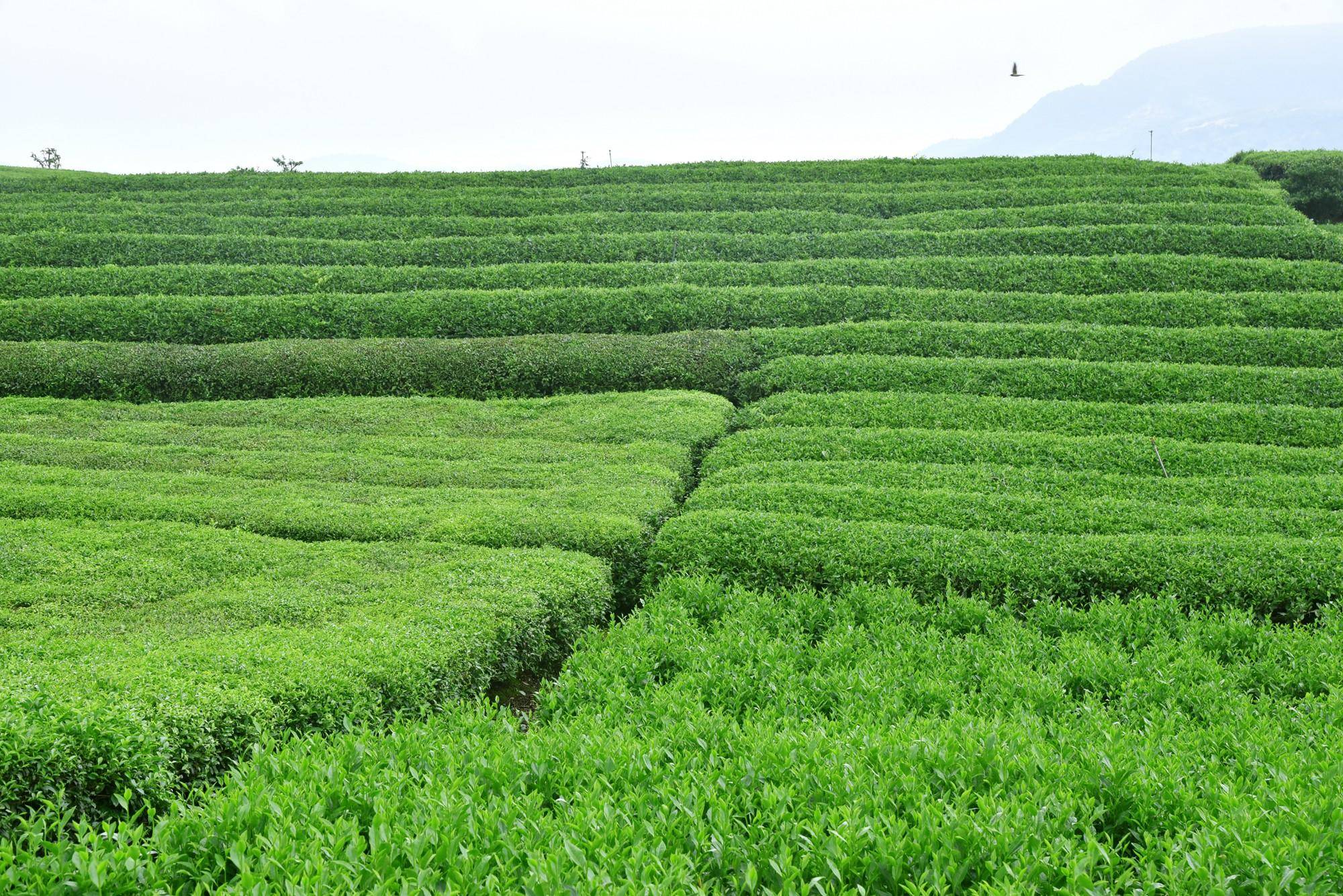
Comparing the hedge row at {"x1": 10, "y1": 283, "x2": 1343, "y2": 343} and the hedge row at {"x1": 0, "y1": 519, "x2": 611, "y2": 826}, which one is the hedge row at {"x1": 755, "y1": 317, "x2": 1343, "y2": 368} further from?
the hedge row at {"x1": 0, "y1": 519, "x2": 611, "y2": 826}

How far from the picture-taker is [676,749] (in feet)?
20.8

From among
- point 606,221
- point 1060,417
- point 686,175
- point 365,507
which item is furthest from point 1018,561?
point 686,175

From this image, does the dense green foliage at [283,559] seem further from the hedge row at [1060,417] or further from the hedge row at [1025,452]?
the hedge row at [1060,417]

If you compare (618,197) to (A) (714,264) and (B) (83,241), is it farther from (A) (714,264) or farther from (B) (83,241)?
(B) (83,241)

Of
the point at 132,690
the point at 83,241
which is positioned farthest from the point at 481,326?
the point at 132,690

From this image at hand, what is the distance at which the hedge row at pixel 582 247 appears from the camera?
25922 mm

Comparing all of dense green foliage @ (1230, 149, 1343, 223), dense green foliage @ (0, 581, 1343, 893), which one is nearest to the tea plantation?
dense green foliage @ (0, 581, 1343, 893)

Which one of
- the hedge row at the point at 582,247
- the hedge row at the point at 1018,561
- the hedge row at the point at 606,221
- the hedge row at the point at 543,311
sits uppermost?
the hedge row at the point at 606,221

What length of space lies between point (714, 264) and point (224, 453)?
46.9ft

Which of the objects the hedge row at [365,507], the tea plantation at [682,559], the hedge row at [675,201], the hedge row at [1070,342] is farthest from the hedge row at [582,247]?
the hedge row at [365,507]

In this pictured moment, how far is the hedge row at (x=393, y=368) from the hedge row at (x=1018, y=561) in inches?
326

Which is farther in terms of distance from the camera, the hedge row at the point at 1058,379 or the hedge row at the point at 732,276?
the hedge row at the point at 732,276

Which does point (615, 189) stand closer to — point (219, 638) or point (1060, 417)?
point (1060, 417)

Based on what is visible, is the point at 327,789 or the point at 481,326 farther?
the point at 481,326
